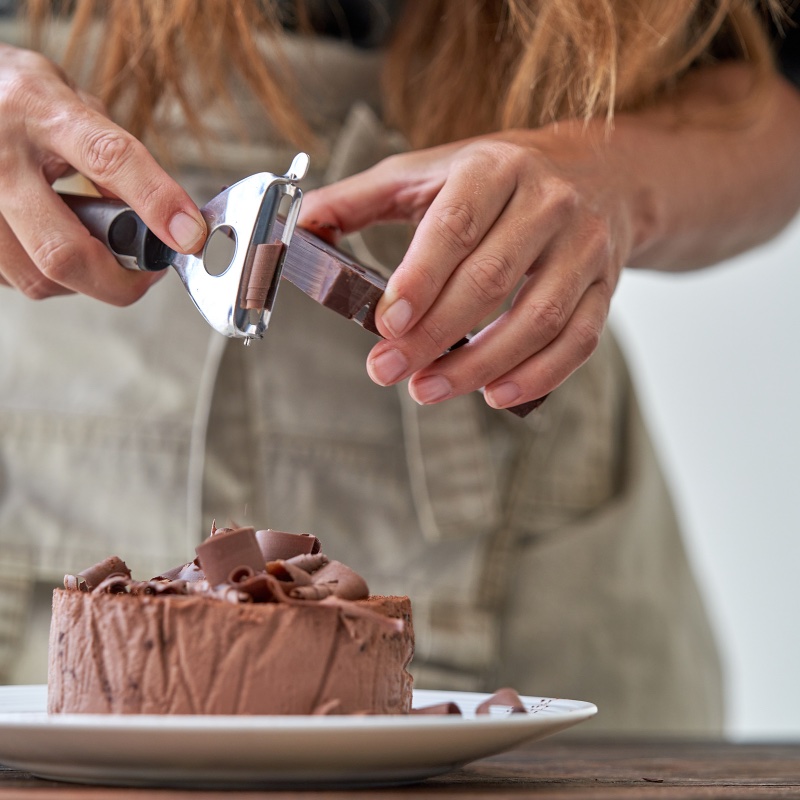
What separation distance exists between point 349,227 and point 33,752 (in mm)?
515

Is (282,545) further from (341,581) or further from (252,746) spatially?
(252,746)

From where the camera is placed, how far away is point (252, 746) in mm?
511

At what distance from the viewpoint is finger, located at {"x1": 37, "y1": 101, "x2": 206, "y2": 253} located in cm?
72

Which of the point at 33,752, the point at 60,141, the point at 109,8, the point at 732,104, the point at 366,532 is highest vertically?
the point at 109,8

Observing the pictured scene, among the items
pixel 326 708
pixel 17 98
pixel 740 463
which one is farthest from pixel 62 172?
pixel 740 463

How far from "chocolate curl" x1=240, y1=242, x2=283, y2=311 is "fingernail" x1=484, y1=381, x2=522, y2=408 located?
177 mm

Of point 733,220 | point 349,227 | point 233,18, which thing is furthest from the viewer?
point 733,220

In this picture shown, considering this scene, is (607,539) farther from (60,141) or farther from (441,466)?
(60,141)

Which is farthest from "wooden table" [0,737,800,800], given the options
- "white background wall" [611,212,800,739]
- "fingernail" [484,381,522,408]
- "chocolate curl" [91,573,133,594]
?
"white background wall" [611,212,800,739]

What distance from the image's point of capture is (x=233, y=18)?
1.05m

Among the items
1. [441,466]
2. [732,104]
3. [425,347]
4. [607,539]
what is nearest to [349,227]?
[425,347]

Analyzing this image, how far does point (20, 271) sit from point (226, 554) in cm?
33

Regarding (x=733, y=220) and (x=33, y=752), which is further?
(x=733, y=220)

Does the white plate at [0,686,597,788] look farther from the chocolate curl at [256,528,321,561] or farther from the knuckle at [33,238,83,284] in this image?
the knuckle at [33,238,83,284]
